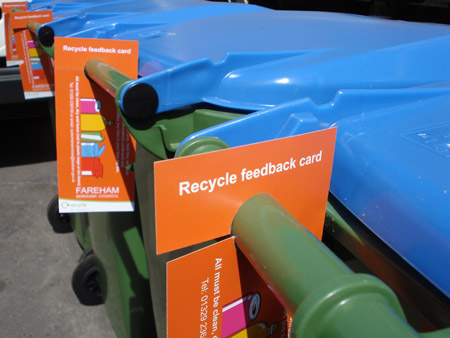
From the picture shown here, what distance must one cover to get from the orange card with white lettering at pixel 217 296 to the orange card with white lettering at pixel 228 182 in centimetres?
4

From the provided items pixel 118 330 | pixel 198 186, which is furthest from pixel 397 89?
pixel 118 330

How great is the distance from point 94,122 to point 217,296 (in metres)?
0.93

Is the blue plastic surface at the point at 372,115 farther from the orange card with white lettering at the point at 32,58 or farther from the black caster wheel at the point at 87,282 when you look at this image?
the black caster wheel at the point at 87,282

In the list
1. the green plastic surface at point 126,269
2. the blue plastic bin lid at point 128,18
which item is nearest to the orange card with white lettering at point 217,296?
the green plastic surface at point 126,269

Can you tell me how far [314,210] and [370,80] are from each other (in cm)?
46

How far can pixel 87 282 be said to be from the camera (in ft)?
8.70

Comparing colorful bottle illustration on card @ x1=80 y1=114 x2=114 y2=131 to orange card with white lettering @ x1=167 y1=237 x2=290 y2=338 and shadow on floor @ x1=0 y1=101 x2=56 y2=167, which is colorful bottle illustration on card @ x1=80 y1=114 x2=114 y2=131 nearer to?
orange card with white lettering @ x1=167 y1=237 x2=290 y2=338

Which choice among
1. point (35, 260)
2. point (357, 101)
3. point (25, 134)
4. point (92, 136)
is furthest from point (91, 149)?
point (25, 134)

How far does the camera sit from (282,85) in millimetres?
1014

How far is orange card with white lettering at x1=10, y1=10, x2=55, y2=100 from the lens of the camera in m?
2.20

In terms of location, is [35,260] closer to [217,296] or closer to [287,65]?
[287,65]

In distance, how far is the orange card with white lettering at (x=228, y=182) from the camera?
604mm

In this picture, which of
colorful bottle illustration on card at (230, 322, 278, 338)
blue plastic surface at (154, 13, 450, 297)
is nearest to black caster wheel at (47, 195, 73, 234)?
blue plastic surface at (154, 13, 450, 297)

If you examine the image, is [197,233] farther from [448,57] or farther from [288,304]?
[448,57]
